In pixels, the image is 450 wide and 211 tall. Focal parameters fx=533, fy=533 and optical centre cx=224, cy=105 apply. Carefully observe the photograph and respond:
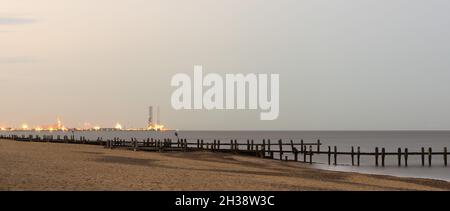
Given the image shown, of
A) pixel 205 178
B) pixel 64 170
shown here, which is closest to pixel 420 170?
pixel 205 178
